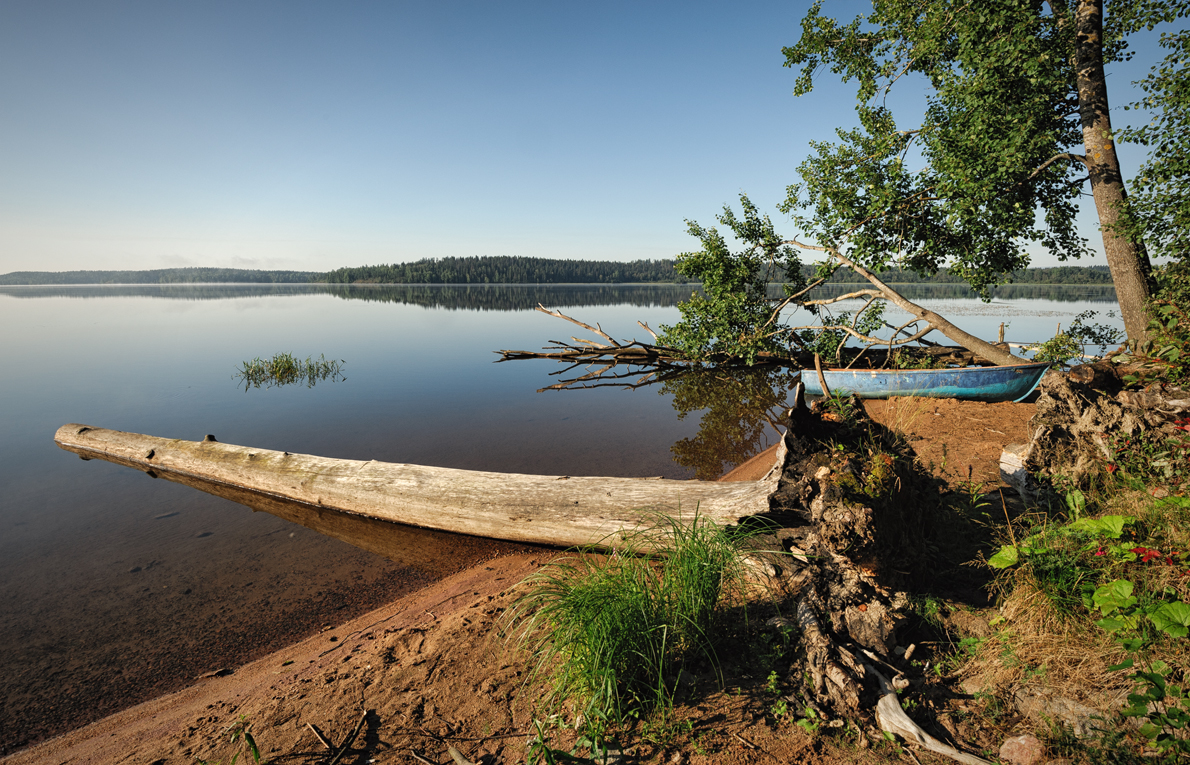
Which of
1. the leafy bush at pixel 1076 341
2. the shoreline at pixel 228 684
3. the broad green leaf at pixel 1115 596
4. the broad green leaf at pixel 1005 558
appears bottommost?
the shoreline at pixel 228 684

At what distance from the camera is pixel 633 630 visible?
2869 mm

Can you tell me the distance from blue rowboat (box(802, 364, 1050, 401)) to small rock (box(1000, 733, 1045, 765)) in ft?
23.8

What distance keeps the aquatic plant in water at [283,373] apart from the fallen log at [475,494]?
28.0 ft

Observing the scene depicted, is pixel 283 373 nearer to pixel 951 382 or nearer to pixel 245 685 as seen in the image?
pixel 245 685

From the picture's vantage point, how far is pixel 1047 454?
432cm

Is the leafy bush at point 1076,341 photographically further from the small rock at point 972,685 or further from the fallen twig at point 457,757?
the fallen twig at point 457,757

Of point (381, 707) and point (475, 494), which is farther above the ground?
point (475, 494)

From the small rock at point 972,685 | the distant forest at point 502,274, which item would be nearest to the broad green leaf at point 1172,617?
the small rock at point 972,685

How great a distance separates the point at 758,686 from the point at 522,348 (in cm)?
2202

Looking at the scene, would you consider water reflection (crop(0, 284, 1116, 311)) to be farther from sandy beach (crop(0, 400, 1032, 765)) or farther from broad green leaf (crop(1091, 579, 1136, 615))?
broad green leaf (crop(1091, 579, 1136, 615))

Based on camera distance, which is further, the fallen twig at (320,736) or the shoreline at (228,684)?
the shoreline at (228,684)

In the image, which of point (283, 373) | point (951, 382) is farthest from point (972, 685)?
point (283, 373)

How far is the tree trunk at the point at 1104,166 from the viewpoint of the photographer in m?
7.98

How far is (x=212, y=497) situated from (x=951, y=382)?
13.6 meters
